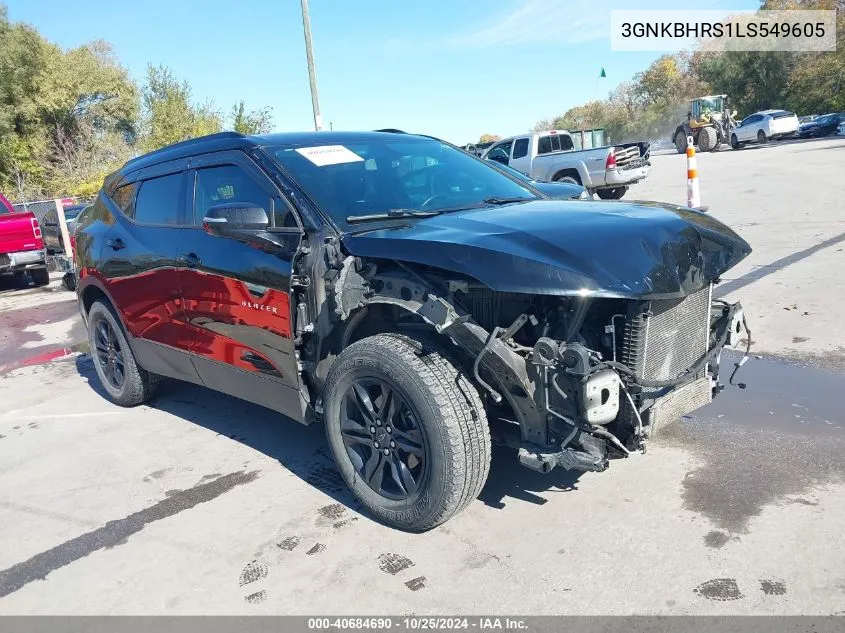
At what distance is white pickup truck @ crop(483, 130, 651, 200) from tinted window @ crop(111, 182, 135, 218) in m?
13.0

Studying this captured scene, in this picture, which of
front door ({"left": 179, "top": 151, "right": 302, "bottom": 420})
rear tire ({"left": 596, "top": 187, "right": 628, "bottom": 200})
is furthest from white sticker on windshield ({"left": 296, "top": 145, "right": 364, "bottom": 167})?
rear tire ({"left": 596, "top": 187, "right": 628, "bottom": 200})

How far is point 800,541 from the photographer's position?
2.90m

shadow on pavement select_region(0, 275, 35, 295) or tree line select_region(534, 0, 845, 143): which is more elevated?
tree line select_region(534, 0, 845, 143)

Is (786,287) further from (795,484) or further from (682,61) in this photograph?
(682,61)

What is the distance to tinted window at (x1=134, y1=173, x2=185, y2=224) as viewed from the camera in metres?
4.43

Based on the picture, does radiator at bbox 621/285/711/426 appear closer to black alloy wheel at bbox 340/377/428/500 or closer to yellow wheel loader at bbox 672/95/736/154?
black alloy wheel at bbox 340/377/428/500

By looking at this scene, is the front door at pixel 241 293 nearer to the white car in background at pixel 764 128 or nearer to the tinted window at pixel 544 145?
the tinted window at pixel 544 145

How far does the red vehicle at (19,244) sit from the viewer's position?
39.7ft

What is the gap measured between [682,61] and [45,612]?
78175 mm

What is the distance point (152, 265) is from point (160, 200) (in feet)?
1.47

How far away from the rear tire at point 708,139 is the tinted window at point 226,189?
109ft

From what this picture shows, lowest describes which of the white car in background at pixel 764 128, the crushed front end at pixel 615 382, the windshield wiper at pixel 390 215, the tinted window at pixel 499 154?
the crushed front end at pixel 615 382

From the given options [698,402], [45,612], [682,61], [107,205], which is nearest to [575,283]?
[698,402]

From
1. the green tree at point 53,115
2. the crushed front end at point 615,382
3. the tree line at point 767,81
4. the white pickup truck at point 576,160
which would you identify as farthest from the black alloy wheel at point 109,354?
the tree line at point 767,81
